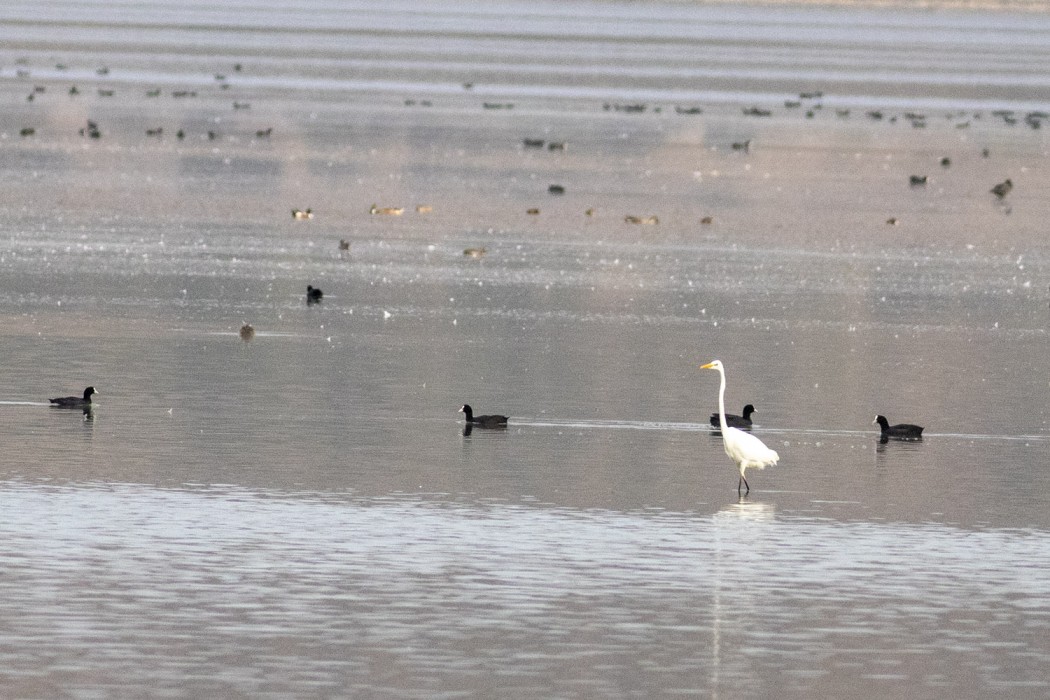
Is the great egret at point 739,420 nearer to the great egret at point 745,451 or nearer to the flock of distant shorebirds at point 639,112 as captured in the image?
the flock of distant shorebirds at point 639,112

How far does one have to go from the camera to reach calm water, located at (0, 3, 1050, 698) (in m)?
13.7

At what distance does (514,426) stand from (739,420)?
2006mm

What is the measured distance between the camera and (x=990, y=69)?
396 ft

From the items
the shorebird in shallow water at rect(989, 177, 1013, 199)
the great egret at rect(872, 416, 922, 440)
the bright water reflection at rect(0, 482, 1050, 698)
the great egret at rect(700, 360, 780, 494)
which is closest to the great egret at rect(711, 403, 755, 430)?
the great egret at rect(872, 416, 922, 440)

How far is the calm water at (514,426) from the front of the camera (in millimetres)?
13703

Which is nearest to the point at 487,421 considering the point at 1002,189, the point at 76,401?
the point at 76,401

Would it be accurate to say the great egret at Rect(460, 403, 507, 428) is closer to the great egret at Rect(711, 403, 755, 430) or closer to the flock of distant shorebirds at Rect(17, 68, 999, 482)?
the flock of distant shorebirds at Rect(17, 68, 999, 482)

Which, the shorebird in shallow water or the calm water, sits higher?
the shorebird in shallow water

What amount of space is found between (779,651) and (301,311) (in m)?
17.2

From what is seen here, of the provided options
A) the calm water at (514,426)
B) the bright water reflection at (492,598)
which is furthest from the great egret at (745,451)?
the bright water reflection at (492,598)

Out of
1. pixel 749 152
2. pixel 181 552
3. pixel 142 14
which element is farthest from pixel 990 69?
pixel 181 552

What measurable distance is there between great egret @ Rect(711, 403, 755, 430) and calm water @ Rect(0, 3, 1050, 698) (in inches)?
6.9

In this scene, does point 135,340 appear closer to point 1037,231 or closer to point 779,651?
point 779,651

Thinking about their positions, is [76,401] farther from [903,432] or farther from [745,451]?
[903,432]
